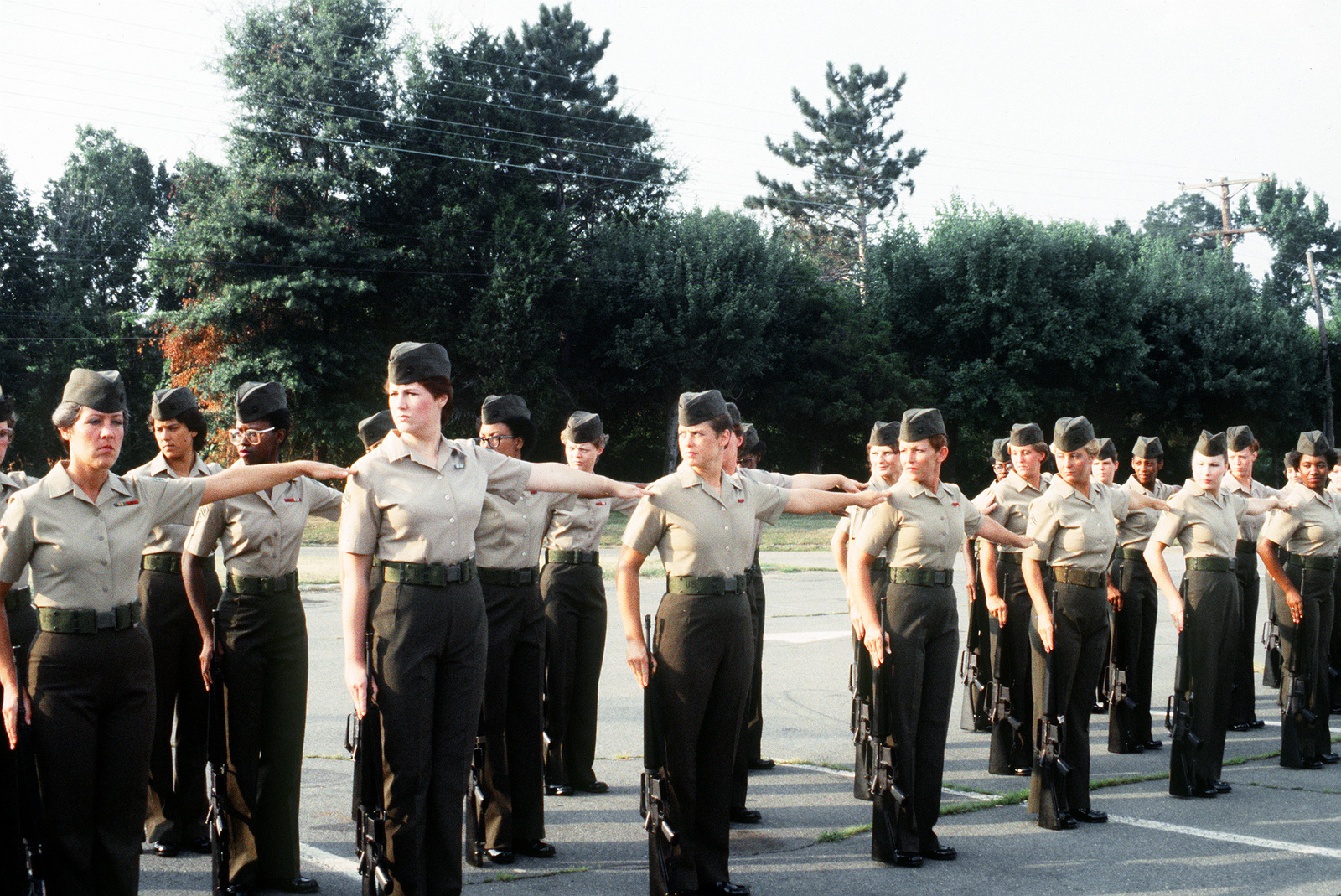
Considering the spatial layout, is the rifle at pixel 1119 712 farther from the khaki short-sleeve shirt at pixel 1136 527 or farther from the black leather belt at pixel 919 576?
the black leather belt at pixel 919 576

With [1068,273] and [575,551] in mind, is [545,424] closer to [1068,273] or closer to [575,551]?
[1068,273]

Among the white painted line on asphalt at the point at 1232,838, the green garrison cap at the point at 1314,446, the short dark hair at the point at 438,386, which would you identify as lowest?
the white painted line on asphalt at the point at 1232,838

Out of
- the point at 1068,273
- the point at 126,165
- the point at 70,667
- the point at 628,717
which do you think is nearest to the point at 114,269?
the point at 126,165

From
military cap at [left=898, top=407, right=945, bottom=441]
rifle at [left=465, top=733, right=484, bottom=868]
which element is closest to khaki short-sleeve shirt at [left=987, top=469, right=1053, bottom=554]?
military cap at [left=898, top=407, right=945, bottom=441]

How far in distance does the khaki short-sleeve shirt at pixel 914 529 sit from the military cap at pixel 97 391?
11.5 ft

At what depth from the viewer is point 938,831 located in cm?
625

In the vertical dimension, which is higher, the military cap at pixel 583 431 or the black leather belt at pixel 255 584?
the military cap at pixel 583 431

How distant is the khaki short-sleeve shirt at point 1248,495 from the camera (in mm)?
8359

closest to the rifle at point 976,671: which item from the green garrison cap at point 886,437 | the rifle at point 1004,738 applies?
the rifle at point 1004,738

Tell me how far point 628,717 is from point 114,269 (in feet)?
154

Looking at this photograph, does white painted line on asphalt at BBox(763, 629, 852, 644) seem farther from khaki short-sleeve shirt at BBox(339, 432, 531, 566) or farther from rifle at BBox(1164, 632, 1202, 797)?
khaki short-sleeve shirt at BBox(339, 432, 531, 566)

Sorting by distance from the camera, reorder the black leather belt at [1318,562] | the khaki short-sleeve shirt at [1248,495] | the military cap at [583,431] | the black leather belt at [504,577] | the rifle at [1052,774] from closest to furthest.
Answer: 1. the black leather belt at [504,577]
2. the rifle at [1052,774]
3. the military cap at [583,431]
4. the black leather belt at [1318,562]
5. the khaki short-sleeve shirt at [1248,495]

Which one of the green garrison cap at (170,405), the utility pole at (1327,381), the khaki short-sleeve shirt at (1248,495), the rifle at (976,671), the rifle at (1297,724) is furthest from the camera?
the utility pole at (1327,381)

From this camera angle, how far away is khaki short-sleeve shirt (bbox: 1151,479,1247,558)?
730cm
